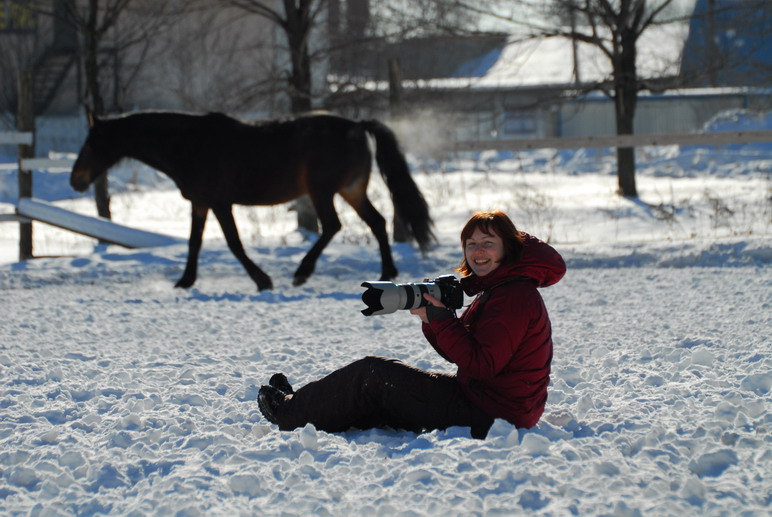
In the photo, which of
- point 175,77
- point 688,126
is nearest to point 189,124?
point 175,77

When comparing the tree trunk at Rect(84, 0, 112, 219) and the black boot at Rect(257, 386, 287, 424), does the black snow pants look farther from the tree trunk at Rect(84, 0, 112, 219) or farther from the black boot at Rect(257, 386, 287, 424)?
the tree trunk at Rect(84, 0, 112, 219)

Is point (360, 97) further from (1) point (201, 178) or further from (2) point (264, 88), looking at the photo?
(1) point (201, 178)

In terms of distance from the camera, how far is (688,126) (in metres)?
32.5

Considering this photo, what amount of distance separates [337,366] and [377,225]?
164 inches

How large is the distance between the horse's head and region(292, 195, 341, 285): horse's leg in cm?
200

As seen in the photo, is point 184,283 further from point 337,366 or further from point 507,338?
point 507,338

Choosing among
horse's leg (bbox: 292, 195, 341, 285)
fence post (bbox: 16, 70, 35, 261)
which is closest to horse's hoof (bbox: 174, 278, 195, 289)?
horse's leg (bbox: 292, 195, 341, 285)

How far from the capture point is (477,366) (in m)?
3.23

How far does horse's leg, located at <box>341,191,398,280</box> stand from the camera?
8953 millimetres

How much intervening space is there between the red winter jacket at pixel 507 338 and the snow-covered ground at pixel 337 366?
0.13m

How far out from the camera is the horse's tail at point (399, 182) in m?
8.81

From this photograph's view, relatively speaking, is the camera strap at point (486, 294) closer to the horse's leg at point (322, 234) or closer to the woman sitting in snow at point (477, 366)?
the woman sitting in snow at point (477, 366)

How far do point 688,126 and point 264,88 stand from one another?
74.6ft

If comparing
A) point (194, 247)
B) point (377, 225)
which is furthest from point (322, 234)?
point (194, 247)
